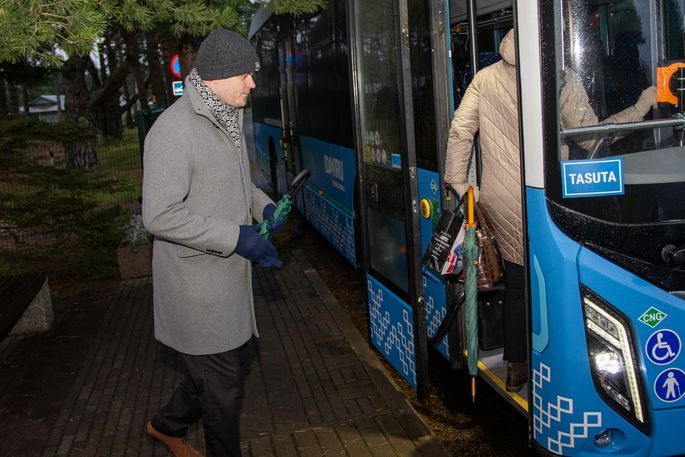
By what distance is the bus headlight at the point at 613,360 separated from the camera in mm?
3146

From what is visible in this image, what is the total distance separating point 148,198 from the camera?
122 inches

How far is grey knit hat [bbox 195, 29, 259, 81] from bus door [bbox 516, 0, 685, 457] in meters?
1.16

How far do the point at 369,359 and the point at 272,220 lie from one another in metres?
2.36

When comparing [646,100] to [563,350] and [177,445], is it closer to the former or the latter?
[563,350]

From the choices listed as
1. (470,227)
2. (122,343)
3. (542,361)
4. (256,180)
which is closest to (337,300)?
(122,343)

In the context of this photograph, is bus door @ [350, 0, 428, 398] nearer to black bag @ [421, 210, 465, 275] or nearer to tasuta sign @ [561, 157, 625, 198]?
black bag @ [421, 210, 465, 275]

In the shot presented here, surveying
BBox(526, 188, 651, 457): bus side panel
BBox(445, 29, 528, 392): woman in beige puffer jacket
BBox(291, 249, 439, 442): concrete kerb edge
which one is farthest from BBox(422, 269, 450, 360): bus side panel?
BBox(526, 188, 651, 457): bus side panel

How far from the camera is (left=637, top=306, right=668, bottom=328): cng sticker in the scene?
3.15m

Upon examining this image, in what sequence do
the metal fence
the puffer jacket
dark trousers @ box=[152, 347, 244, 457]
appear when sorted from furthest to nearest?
the metal fence, the puffer jacket, dark trousers @ box=[152, 347, 244, 457]

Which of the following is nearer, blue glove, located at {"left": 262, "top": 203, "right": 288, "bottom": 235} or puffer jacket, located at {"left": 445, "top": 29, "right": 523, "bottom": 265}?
blue glove, located at {"left": 262, "top": 203, "right": 288, "bottom": 235}

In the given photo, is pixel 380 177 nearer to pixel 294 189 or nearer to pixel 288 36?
pixel 294 189

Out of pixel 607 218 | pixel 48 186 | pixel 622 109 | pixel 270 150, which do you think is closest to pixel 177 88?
pixel 48 186

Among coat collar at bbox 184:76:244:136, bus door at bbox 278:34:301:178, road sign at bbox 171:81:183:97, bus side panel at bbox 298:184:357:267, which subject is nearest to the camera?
coat collar at bbox 184:76:244:136

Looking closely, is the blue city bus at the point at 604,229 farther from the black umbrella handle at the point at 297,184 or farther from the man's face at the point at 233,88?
the man's face at the point at 233,88
